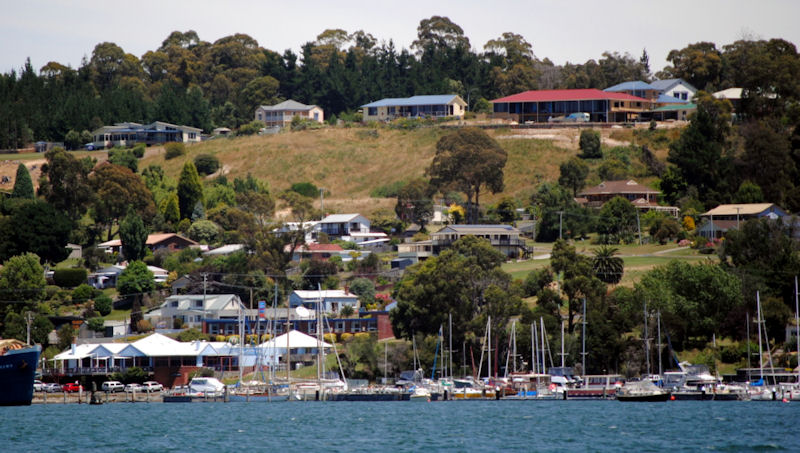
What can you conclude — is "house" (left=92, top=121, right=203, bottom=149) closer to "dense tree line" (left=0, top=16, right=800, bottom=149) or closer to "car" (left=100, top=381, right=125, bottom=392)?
"dense tree line" (left=0, top=16, right=800, bottom=149)

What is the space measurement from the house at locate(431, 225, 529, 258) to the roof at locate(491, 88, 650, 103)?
48688 mm

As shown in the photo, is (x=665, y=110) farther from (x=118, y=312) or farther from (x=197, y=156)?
(x=118, y=312)

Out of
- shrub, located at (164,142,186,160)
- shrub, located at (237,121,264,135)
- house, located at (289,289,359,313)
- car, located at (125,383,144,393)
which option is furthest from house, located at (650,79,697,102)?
car, located at (125,383,144,393)

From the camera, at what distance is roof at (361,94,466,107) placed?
174 metres

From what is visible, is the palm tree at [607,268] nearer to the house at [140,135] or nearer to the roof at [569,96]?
the roof at [569,96]

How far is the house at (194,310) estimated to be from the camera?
356 feet

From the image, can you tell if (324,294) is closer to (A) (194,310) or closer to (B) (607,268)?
(A) (194,310)

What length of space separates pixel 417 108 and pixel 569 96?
24349mm

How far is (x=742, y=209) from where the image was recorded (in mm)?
119250

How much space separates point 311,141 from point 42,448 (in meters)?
116

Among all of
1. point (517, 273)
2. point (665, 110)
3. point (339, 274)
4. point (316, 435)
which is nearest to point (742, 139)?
point (665, 110)

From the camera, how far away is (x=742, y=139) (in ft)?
450

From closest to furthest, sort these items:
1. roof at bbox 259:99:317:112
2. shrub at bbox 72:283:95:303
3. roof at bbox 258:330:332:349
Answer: roof at bbox 258:330:332:349, shrub at bbox 72:283:95:303, roof at bbox 259:99:317:112

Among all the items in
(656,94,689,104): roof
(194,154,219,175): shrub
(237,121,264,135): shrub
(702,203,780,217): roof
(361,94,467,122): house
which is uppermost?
(361,94,467,122): house
